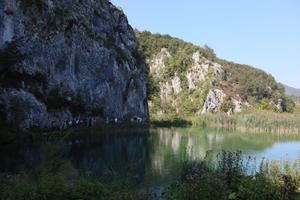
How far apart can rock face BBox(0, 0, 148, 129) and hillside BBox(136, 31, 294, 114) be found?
84147 millimetres

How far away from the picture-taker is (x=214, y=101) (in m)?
161

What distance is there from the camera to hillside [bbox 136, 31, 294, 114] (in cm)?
16338

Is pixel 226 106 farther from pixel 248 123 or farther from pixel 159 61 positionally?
pixel 159 61

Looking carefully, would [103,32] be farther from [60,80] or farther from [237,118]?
[237,118]

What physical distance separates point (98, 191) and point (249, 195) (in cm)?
549

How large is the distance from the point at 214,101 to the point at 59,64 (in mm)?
116757

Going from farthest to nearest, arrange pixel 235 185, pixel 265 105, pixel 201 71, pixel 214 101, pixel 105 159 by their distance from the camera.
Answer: pixel 201 71 < pixel 265 105 < pixel 214 101 < pixel 105 159 < pixel 235 185

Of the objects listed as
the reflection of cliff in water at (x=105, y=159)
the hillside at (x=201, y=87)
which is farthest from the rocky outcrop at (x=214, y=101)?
the reflection of cliff in water at (x=105, y=159)

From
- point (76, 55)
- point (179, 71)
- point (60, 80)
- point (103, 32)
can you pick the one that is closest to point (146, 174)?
point (60, 80)

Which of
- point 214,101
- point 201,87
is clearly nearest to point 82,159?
point 214,101

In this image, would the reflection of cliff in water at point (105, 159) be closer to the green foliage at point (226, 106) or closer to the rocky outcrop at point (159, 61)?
the green foliage at point (226, 106)

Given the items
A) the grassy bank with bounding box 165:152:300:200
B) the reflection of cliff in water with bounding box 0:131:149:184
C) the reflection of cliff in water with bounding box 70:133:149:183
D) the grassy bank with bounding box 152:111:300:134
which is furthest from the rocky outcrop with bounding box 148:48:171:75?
the grassy bank with bounding box 165:152:300:200

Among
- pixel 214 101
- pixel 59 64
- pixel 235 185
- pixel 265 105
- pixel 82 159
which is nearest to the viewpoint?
pixel 235 185

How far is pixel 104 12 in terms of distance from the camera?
77938 mm
